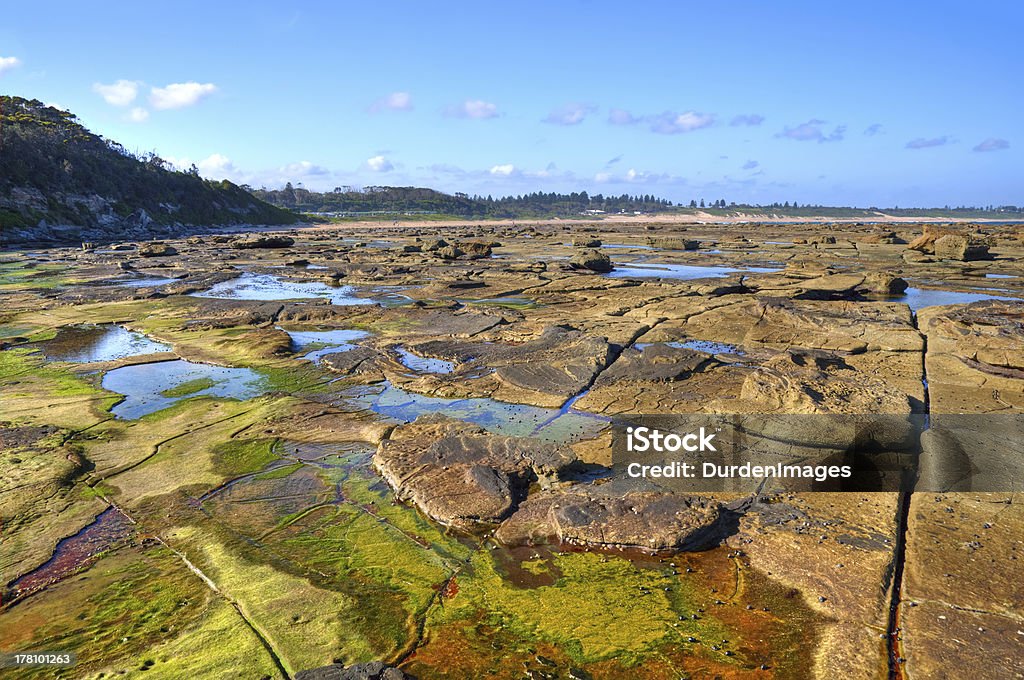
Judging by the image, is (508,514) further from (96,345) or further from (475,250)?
(475,250)

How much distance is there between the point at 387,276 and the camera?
20.5 m

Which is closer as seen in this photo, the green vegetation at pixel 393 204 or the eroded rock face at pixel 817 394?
the eroded rock face at pixel 817 394

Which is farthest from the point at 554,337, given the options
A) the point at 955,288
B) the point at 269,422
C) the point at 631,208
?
the point at 631,208

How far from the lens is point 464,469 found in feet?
16.8

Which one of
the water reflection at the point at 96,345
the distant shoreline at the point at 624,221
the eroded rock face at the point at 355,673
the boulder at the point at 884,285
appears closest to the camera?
the eroded rock face at the point at 355,673

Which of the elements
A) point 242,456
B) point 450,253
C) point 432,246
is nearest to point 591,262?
point 450,253

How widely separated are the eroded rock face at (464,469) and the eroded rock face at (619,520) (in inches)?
9.8

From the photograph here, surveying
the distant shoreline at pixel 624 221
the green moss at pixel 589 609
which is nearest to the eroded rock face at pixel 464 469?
the green moss at pixel 589 609

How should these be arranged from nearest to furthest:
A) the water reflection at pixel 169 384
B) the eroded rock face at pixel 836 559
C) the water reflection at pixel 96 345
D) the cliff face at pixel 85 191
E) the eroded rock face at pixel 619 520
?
the eroded rock face at pixel 836 559, the eroded rock face at pixel 619 520, the water reflection at pixel 169 384, the water reflection at pixel 96 345, the cliff face at pixel 85 191

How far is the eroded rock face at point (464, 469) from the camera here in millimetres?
4660

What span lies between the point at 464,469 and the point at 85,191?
190ft

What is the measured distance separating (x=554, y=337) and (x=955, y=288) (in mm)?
13468

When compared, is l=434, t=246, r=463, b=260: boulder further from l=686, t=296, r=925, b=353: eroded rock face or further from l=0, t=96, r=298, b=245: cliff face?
l=0, t=96, r=298, b=245: cliff face

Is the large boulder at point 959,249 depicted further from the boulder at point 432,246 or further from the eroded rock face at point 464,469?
the eroded rock face at point 464,469
